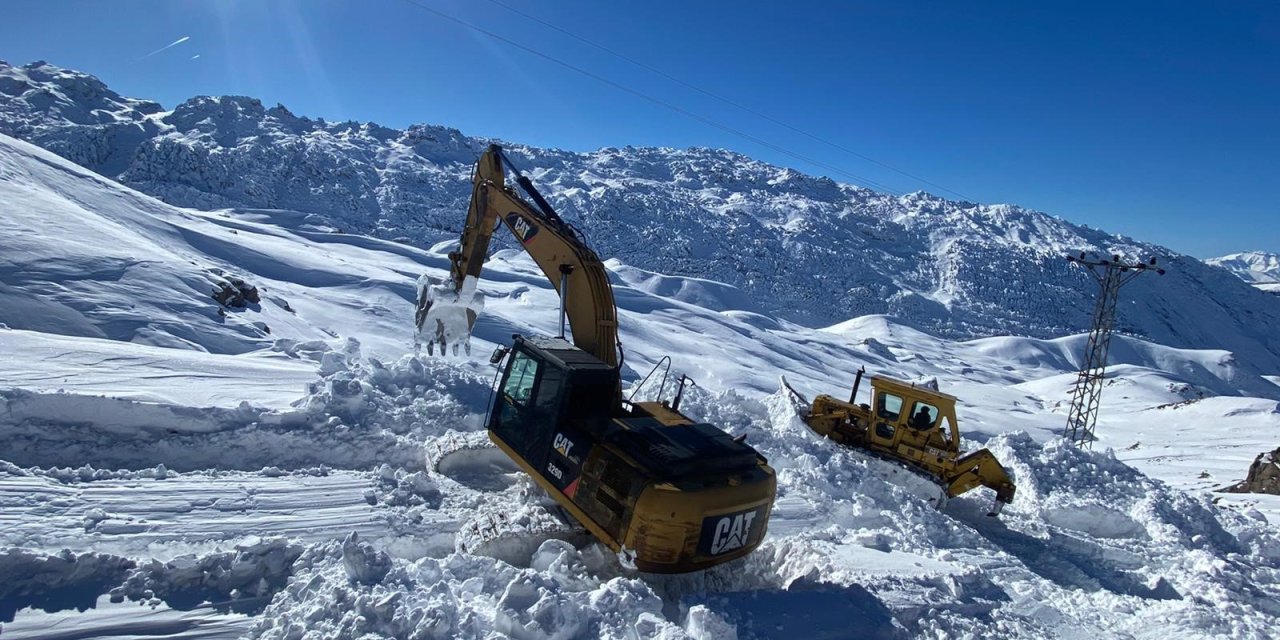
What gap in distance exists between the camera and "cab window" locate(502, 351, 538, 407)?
740 centimetres

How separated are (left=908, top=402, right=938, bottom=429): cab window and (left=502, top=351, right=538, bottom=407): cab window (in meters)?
6.39

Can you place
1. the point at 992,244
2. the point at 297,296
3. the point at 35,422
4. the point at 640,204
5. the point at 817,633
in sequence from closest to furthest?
the point at 817,633 → the point at 35,422 → the point at 297,296 → the point at 640,204 → the point at 992,244

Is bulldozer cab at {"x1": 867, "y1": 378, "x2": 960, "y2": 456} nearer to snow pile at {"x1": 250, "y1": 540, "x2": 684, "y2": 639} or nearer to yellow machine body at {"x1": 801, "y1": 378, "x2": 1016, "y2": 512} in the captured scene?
yellow machine body at {"x1": 801, "y1": 378, "x2": 1016, "y2": 512}

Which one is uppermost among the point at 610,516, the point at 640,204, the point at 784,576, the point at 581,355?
the point at 640,204

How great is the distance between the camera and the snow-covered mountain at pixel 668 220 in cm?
11613

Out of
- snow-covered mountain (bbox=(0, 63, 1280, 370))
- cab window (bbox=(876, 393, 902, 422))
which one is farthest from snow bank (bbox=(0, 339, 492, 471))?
snow-covered mountain (bbox=(0, 63, 1280, 370))

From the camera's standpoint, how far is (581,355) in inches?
298

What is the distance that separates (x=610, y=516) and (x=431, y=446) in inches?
125

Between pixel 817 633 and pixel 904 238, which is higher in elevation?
pixel 904 238

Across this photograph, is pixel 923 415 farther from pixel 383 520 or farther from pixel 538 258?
pixel 383 520

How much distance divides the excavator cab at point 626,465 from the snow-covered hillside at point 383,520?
0.46 metres

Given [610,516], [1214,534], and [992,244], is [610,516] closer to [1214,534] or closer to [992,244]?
[1214,534]

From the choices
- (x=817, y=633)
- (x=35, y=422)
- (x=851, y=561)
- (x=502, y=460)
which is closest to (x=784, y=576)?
(x=851, y=561)

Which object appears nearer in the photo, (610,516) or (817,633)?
(817,633)
